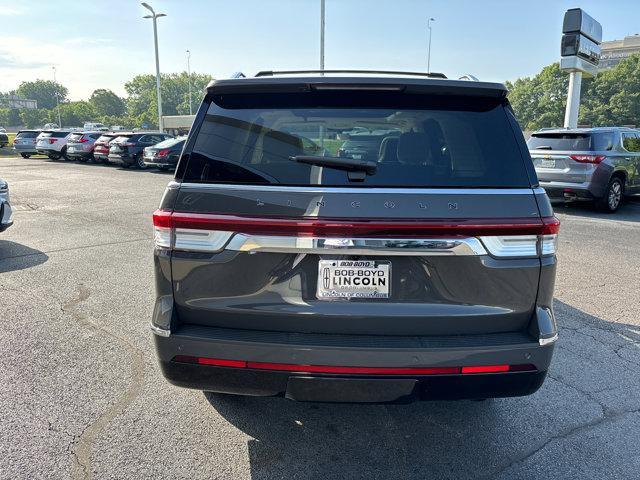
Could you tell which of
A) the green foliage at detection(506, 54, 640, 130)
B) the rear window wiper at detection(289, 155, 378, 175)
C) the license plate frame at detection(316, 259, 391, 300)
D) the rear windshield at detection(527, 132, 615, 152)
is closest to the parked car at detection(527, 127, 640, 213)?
the rear windshield at detection(527, 132, 615, 152)

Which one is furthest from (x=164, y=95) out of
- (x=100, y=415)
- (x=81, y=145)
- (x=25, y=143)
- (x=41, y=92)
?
(x=100, y=415)

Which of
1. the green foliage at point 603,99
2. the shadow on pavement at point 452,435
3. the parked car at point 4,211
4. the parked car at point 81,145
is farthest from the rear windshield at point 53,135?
the green foliage at point 603,99

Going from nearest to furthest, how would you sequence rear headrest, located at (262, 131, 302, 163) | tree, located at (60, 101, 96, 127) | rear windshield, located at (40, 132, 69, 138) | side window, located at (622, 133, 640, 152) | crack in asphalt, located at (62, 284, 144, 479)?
rear headrest, located at (262, 131, 302, 163), crack in asphalt, located at (62, 284, 144, 479), side window, located at (622, 133, 640, 152), rear windshield, located at (40, 132, 69, 138), tree, located at (60, 101, 96, 127)

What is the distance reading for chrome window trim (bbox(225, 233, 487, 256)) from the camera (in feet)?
7.05

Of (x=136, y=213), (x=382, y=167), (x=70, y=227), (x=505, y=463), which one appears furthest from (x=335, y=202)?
(x=136, y=213)

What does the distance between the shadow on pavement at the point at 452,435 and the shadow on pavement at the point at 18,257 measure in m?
4.51

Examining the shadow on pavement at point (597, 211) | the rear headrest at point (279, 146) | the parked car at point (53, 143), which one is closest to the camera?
the rear headrest at point (279, 146)

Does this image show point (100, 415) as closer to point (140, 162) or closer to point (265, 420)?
point (265, 420)

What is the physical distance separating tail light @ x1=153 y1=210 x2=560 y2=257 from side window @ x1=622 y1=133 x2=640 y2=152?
10.8 meters

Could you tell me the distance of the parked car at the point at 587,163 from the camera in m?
10.3

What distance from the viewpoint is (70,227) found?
349 inches

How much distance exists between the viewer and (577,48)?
636 inches

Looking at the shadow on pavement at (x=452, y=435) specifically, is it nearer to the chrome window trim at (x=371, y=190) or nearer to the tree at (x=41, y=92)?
the chrome window trim at (x=371, y=190)

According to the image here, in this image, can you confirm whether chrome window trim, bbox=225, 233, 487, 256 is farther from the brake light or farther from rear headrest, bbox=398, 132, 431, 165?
the brake light
